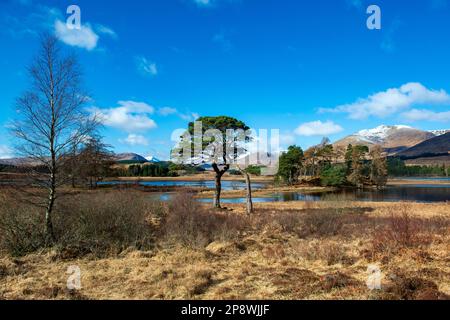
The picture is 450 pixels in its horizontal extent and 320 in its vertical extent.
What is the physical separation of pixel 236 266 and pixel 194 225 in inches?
189

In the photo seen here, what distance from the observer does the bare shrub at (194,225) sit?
12525mm

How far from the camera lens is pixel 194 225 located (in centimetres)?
1391

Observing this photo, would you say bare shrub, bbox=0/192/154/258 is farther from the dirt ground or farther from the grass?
the dirt ground

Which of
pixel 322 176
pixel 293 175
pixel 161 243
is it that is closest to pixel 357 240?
pixel 161 243

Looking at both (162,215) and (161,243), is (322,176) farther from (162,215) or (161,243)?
(161,243)

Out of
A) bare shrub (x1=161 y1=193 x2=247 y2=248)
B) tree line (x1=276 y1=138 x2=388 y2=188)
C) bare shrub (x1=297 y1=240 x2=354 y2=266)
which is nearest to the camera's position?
bare shrub (x1=297 y1=240 x2=354 y2=266)

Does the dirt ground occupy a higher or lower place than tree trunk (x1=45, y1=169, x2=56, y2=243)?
lower

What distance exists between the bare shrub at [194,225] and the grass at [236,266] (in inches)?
2.0

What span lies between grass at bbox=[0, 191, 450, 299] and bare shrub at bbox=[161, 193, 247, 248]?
51mm

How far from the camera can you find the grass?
7090 millimetres

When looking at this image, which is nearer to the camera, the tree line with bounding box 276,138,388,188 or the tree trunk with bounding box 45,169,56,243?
the tree trunk with bounding box 45,169,56,243
